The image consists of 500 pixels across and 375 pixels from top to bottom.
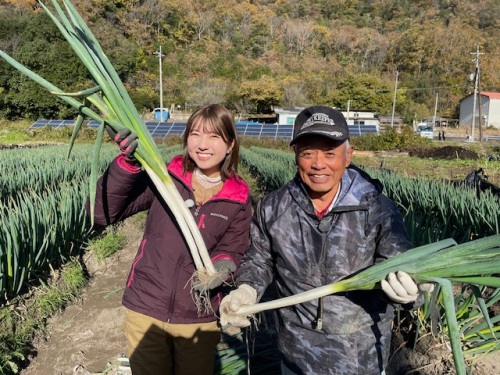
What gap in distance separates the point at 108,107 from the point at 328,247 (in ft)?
2.80

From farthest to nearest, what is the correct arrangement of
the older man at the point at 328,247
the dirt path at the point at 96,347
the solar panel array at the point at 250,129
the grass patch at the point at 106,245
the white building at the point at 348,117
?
1. the white building at the point at 348,117
2. the solar panel array at the point at 250,129
3. the grass patch at the point at 106,245
4. the dirt path at the point at 96,347
5. the older man at the point at 328,247

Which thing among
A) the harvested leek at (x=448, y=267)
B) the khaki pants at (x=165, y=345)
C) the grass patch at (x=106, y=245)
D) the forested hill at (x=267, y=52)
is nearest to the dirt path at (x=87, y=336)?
the grass patch at (x=106, y=245)

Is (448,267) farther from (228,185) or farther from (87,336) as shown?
(87,336)

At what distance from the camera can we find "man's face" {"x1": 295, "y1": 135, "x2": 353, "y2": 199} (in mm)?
1287

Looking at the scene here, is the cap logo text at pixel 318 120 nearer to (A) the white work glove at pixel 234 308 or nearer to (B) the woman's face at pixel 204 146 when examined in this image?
(B) the woman's face at pixel 204 146

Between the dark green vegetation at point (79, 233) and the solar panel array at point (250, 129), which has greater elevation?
the solar panel array at point (250, 129)

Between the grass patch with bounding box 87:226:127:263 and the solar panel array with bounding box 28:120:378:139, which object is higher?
the solar panel array with bounding box 28:120:378:139

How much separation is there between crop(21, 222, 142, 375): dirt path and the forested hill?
27.1 m

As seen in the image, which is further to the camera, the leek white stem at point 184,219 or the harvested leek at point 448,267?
the leek white stem at point 184,219

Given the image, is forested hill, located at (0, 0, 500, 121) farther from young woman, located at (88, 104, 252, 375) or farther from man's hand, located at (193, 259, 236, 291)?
man's hand, located at (193, 259, 236, 291)

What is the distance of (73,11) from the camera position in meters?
1.27

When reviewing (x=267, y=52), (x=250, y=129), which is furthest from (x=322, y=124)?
(x=267, y=52)

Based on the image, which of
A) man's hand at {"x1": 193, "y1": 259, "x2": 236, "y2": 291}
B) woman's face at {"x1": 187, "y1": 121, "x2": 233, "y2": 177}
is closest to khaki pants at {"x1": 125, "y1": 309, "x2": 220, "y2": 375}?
man's hand at {"x1": 193, "y1": 259, "x2": 236, "y2": 291}

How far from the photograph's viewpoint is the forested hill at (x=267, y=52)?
117 ft
